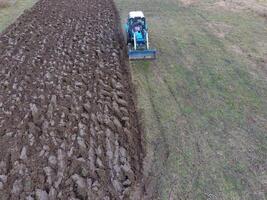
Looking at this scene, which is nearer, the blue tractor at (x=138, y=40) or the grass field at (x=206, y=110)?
the grass field at (x=206, y=110)

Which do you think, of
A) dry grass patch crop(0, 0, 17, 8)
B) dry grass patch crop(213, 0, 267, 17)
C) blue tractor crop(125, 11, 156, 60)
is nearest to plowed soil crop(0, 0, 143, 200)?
blue tractor crop(125, 11, 156, 60)

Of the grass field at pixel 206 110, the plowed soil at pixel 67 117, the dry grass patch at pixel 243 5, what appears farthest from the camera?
the dry grass patch at pixel 243 5

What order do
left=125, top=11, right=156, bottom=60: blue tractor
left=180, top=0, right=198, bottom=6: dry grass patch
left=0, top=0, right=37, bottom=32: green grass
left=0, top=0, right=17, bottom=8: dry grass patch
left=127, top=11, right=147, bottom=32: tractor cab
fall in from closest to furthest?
→ 1. left=125, top=11, right=156, bottom=60: blue tractor
2. left=127, top=11, right=147, bottom=32: tractor cab
3. left=0, top=0, right=37, bottom=32: green grass
4. left=0, top=0, right=17, bottom=8: dry grass patch
5. left=180, top=0, right=198, bottom=6: dry grass patch

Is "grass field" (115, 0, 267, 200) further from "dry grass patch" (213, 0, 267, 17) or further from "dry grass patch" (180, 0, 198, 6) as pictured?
"dry grass patch" (180, 0, 198, 6)

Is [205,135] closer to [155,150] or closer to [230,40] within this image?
[155,150]

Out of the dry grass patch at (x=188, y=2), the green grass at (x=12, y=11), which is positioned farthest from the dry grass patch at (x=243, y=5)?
the green grass at (x=12, y=11)

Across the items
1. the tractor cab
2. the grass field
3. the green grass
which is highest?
the tractor cab

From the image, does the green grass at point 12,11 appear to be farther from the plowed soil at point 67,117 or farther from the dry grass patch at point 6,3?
the plowed soil at point 67,117
